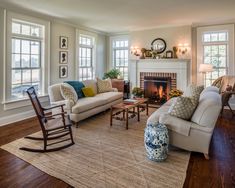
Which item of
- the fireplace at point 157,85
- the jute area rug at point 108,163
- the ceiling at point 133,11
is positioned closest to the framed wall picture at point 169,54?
the fireplace at point 157,85

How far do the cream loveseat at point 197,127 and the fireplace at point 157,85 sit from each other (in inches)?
146

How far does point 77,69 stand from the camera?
6.57 metres

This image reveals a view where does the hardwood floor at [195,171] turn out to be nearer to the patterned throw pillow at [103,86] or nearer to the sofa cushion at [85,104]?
the sofa cushion at [85,104]

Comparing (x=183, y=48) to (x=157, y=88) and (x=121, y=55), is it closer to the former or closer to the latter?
(x=157, y=88)

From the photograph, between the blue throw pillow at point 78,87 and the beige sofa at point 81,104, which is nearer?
the beige sofa at point 81,104

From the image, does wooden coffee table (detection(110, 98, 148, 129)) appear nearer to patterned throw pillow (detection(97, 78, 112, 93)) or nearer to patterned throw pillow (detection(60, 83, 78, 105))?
patterned throw pillow (detection(60, 83, 78, 105))

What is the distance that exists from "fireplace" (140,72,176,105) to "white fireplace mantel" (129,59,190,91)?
0.45ft

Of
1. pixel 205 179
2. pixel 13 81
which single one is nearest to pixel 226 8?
pixel 205 179

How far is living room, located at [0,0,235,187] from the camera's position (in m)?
2.51

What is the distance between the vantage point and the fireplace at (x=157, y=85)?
661 cm

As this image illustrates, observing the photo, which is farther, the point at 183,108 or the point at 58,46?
the point at 58,46

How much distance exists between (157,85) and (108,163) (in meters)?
4.66

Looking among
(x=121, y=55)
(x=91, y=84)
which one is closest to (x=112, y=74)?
(x=121, y=55)

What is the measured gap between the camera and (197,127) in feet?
9.22
